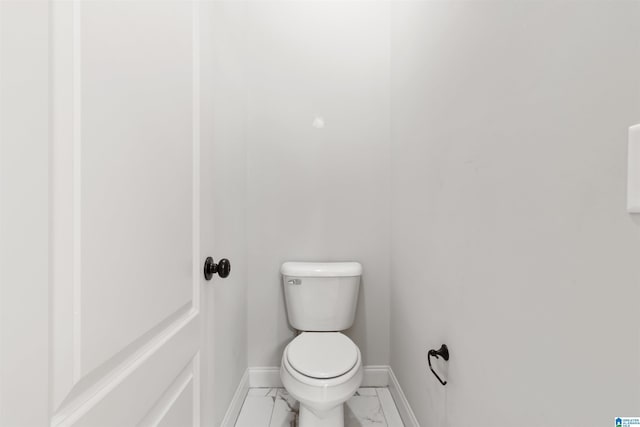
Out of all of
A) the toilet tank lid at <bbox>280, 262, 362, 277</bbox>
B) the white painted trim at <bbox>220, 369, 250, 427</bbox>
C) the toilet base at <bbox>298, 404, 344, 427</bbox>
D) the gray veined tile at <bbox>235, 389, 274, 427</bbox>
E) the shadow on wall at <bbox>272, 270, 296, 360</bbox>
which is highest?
the toilet tank lid at <bbox>280, 262, 362, 277</bbox>

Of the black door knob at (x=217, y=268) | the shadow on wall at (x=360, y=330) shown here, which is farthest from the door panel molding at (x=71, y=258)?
the shadow on wall at (x=360, y=330)

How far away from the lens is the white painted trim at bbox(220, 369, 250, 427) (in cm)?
135

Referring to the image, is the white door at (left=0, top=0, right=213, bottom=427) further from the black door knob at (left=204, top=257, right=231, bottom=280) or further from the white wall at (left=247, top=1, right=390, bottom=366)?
the white wall at (left=247, top=1, right=390, bottom=366)

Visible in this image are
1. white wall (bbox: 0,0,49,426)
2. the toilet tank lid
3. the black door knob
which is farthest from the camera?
the toilet tank lid

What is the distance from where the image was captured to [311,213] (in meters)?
1.79

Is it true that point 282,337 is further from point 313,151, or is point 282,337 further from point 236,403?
point 313,151

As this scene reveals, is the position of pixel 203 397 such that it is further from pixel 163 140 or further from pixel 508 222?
pixel 508 222

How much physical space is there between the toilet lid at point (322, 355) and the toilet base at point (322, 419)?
199 millimetres

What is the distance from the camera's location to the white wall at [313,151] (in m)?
1.79

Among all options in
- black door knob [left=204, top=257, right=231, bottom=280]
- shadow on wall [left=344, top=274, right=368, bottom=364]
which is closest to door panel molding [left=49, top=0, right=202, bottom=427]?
black door knob [left=204, top=257, right=231, bottom=280]

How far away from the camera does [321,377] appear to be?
118 centimetres

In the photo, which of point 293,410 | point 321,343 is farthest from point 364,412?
point 321,343

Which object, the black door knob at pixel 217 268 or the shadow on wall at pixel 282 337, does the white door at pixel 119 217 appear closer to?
the black door knob at pixel 217 268

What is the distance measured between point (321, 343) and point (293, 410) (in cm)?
42
